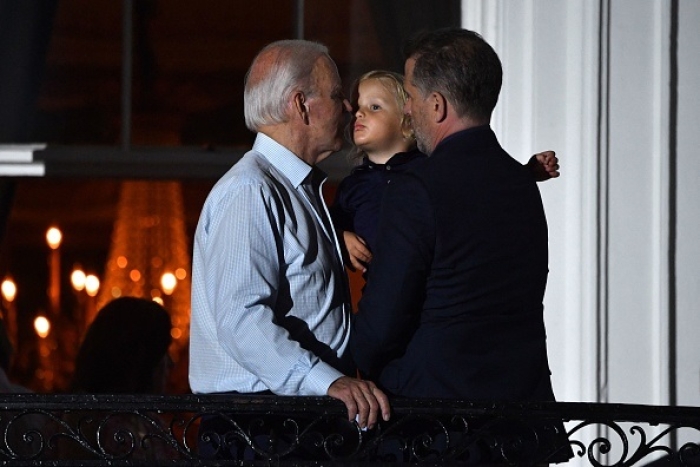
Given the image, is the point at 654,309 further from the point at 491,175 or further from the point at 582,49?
the point at 491,175

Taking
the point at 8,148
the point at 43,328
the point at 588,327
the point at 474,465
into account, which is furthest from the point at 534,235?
the point at 43,328

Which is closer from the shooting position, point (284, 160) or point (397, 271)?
point (397, 271)

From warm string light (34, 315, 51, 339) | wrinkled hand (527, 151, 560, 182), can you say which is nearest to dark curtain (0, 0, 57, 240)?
wrinkled hand (527, 151, 560, 182)

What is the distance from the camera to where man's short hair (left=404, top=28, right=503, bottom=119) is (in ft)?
8.93

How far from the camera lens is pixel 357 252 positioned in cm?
298

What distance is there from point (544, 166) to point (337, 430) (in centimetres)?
82

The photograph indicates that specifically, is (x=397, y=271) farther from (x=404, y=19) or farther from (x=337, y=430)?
(x=404, y=19)

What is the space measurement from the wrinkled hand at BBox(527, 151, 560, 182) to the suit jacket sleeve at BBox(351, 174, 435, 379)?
553 mm

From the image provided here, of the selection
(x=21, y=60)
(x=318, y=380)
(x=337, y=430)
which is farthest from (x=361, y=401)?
(x=21, y=60)

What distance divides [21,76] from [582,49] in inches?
73.2

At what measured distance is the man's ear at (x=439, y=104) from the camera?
274cm

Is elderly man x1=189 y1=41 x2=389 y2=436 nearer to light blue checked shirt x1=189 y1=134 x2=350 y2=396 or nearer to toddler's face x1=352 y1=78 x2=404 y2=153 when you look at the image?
light blue checked shirt x1=189 y1=134 x2=350 y2=396

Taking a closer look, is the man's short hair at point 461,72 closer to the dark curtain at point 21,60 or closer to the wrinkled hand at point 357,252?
the wrinkled hand at point 357,252

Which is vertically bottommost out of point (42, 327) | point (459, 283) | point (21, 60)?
point (42, 327)
